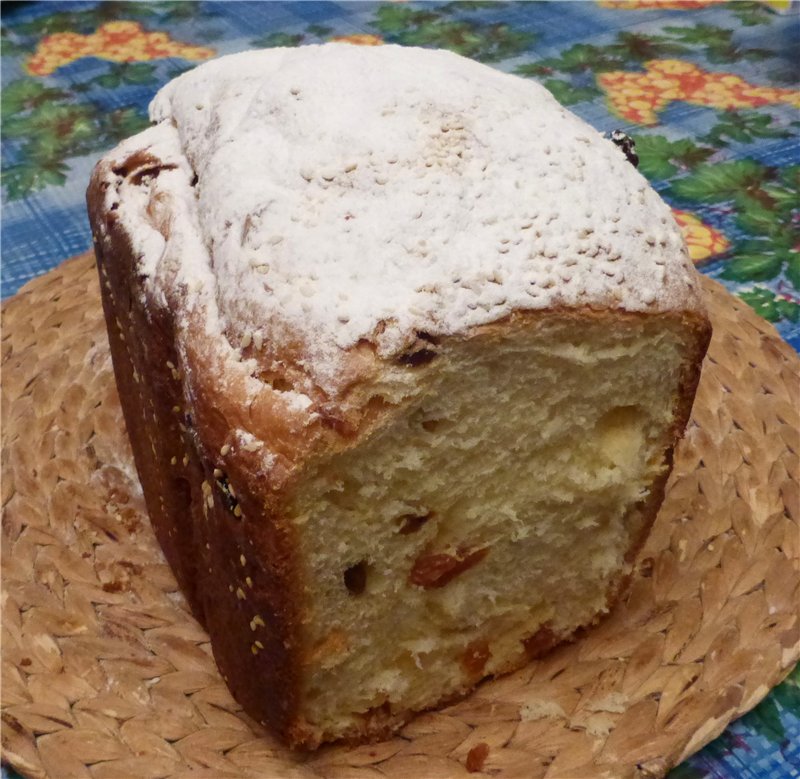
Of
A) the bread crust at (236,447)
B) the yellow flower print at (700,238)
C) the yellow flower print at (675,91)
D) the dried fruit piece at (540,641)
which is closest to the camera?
the bread crust at (236,447)

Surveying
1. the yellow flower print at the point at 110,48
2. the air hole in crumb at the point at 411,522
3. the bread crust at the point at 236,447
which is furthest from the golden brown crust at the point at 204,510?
the yellow flower print at the point at 110,48

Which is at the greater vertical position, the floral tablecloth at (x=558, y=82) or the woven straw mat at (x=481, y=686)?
the floral tablecloth at (x=558, y=82)

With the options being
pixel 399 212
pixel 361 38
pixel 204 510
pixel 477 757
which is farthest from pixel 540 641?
pixel 361 38

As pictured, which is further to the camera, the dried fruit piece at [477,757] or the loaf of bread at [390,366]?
the dried fruit piece at [477,757]

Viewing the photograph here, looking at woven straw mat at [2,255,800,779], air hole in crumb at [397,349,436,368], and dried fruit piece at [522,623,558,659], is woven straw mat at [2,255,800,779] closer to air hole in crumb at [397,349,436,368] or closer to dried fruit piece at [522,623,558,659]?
dried fruit piece at [522,623,558,659]

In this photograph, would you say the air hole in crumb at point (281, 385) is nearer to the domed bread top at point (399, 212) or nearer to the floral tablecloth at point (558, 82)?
the domed bread top at point (399, 212)

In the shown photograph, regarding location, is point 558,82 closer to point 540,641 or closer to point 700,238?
point 700,238
